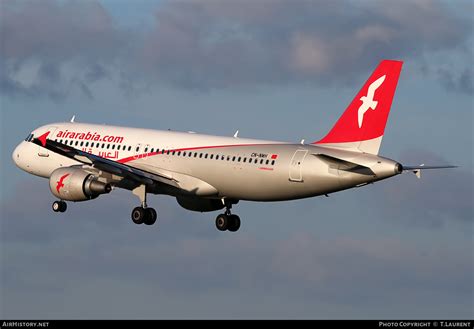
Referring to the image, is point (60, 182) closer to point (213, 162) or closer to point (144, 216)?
point (144, 216)

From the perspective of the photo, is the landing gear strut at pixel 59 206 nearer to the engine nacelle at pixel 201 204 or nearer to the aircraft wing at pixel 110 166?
the aircraft wing at pixel 110 166

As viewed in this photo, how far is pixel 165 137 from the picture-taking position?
3494 inches

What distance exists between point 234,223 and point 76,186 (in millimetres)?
10530

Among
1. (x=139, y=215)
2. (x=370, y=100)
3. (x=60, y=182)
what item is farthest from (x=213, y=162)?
(x=370, y=100)

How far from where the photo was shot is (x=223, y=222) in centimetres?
9056

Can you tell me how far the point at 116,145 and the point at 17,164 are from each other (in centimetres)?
873

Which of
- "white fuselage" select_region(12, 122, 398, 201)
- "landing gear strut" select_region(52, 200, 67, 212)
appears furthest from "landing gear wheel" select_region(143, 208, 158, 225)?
"landing gear strut" select_region(52, 200, 67, 212)

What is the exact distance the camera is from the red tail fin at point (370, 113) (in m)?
81.4

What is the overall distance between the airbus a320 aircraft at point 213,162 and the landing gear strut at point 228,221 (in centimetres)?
6

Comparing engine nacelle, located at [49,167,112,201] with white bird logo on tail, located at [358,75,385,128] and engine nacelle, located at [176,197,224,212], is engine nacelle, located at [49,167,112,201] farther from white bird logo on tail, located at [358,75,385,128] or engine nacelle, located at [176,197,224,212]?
white bird logo on tail, located at [358,75,385,128]

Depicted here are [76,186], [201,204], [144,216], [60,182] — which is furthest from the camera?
[201,204]

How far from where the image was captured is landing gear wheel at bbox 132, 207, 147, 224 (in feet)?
287
